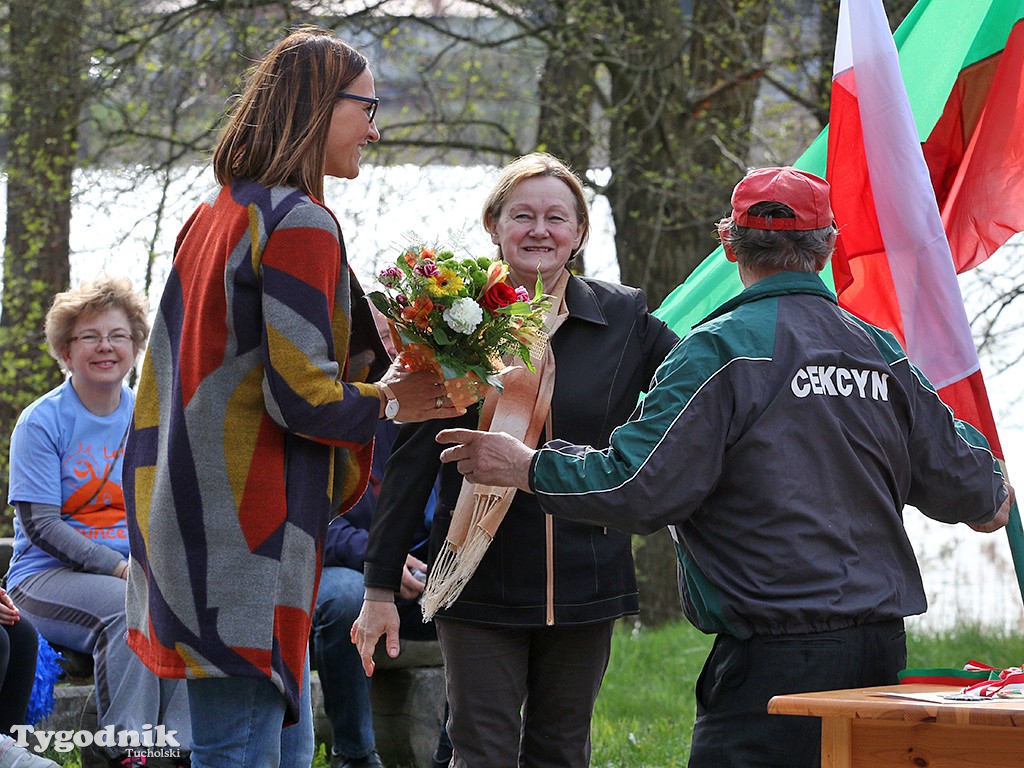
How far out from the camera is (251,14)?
919 centimetres

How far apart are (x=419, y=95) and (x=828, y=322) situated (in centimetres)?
810

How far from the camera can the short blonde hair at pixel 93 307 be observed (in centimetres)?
520

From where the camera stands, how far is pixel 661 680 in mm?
7051

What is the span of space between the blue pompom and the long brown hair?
8.16 ft

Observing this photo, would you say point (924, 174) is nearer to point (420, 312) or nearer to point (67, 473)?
point (420, 312)

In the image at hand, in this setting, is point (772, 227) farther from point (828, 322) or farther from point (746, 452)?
point (746, 452)

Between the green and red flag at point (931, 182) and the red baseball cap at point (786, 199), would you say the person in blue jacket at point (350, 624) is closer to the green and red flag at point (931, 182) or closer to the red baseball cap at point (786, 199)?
the green and red flag at point (931, 182)

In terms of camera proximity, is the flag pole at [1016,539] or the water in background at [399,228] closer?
the flag pole at [1016,539]

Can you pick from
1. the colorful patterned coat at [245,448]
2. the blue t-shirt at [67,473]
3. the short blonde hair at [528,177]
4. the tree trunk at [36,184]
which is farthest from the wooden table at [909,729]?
the tree trunk at [36,184]

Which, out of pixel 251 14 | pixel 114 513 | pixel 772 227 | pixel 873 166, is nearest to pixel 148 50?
pixel 251 14

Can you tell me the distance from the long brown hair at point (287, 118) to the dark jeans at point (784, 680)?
4.55 ft

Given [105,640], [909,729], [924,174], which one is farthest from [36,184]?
[909,729]

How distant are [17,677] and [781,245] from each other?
3.15 metres

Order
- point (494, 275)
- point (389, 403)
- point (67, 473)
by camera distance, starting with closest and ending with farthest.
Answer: point (389, 403)
point (494, 275)
point (67, 473)
